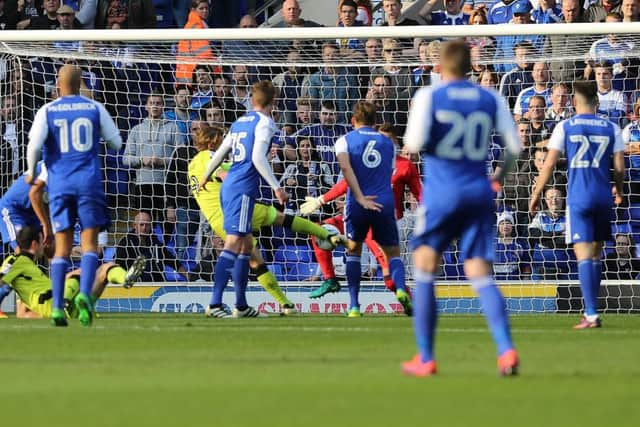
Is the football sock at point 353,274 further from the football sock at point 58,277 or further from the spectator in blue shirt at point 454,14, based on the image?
the spectator in blue shirt at point 454,14

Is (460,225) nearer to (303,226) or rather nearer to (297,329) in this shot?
(297,329)

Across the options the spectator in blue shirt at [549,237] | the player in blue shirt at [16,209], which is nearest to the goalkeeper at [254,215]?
the player in blue shirt at [16,209]

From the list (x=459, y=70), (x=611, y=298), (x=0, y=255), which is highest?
(x=459, y=70)

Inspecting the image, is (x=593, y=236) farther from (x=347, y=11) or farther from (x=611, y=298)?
(x=347, y=11)

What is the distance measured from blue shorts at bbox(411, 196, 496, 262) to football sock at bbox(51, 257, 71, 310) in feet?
16.5

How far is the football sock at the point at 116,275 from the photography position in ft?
46.9

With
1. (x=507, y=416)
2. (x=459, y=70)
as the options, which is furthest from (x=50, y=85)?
(x=507, y=416)

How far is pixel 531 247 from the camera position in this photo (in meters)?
17.5

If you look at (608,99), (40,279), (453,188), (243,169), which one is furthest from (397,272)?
(453,188)

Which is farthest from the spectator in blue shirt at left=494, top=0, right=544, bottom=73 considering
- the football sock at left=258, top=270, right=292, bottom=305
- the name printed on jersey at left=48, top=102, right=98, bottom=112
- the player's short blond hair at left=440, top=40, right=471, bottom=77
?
the player's short blond hair at left=440, top=40, right=471, bottom=77

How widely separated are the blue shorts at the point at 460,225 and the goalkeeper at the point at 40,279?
278 inches

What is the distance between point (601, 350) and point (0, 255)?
10.1 metres

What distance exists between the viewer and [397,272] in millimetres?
14273

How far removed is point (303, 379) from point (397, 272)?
6982 millimetres
